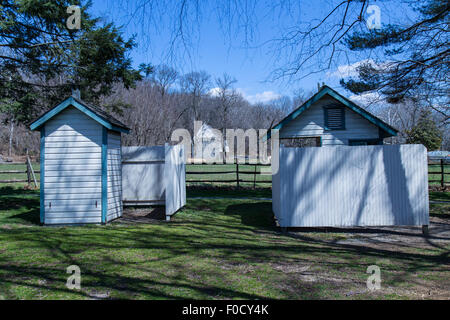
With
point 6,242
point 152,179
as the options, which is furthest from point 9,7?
point 6,242

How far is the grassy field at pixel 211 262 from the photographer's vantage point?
4320mm

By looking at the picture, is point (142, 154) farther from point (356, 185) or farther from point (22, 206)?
point (356, 185)

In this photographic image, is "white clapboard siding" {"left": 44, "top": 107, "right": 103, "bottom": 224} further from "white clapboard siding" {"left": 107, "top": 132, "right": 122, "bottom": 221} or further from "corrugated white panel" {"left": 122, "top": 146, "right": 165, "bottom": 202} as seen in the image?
"corrugated white panel" {"left": 122, "top": 146, "right": 165, "bottom": 202}

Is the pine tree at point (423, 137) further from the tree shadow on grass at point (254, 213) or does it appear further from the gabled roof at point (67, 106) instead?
the gabled roof at point (67, 106)

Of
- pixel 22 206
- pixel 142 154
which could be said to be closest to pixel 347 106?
pixel 142 154

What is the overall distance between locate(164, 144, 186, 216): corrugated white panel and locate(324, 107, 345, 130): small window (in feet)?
17.3

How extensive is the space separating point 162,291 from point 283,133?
8.87 m

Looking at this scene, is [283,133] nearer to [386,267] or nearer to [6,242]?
[386,267]

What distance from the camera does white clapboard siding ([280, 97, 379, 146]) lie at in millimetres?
11898

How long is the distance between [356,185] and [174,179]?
5.53 meters

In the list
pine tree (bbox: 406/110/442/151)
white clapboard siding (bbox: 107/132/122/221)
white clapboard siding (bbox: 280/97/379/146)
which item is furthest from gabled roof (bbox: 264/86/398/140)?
pine tree (bbox: 406/110/442/151)

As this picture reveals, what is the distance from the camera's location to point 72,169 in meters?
10.0

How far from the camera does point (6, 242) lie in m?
7.19
